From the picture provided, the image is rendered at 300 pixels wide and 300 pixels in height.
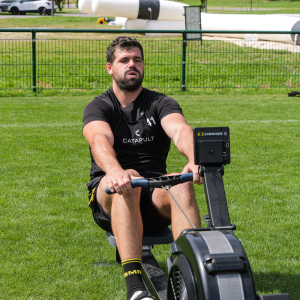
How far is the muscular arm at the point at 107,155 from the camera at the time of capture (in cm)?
227

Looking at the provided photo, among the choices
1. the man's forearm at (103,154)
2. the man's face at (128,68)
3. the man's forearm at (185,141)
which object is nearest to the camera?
the man's forearm at (103,154)

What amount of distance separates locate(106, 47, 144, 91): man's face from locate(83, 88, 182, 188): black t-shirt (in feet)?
0.47

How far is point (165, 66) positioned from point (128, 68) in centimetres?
922

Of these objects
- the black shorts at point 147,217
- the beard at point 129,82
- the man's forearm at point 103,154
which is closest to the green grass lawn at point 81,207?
the black shorts at point 147,217

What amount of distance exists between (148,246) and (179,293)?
1.04m

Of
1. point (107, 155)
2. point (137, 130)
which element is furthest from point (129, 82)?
point (107, 155)

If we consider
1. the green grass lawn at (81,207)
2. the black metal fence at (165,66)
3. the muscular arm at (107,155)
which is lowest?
the green grass lawn at (81,207)

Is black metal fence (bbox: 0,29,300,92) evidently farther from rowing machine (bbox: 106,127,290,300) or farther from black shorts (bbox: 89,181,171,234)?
rowing machine (bbox: 106,127,290,300)

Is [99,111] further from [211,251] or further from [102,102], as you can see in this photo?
[211,251]

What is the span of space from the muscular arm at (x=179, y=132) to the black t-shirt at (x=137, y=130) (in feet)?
0.23

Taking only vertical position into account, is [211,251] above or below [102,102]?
below

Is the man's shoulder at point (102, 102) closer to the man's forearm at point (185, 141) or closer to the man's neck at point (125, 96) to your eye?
the man's neck at point (125, 96)

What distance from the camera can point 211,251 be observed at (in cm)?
191

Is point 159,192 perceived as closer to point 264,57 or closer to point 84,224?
point 84,224
